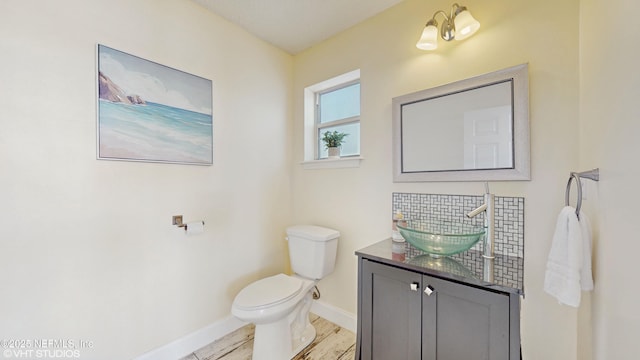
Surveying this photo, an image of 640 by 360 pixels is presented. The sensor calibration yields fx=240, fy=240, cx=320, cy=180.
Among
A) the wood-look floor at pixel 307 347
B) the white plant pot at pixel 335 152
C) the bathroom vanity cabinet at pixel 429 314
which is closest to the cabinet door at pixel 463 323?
the bathroom vanity cabinet at pixel 429 314

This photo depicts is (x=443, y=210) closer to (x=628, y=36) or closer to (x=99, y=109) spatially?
(x=628, y=36)

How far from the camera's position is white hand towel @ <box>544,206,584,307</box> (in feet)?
2.75

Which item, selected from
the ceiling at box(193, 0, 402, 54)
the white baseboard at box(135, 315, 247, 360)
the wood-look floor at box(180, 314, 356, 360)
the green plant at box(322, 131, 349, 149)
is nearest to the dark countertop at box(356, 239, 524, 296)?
the wood-look floor at box(180, 314, 356, 360)

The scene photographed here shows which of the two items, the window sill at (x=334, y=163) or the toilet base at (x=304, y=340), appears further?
the window sill at (x=334, y=163)

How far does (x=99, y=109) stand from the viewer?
51.9 inches

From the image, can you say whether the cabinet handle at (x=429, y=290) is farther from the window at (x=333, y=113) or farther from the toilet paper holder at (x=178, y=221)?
the toilet paper holder at (x=178, y=221)

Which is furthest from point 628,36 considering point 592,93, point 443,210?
point 443,210

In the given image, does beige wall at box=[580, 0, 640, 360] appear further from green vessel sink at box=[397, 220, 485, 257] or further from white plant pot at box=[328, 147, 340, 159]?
white plant pot at box=[328, 147, 340, 159]

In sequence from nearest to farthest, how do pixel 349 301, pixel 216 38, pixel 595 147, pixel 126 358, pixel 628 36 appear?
pixel 628 36 < pixel 595 147 < pixel 126 358 < pixel 216 38 < pixel 349 301

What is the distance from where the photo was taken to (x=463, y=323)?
101 centimetres

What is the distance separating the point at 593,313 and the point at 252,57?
8.18ft

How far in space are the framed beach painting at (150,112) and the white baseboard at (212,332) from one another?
121 centimetres

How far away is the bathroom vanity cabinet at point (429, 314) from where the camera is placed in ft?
3.07

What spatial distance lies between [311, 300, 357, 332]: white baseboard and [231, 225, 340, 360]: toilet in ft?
0.78
